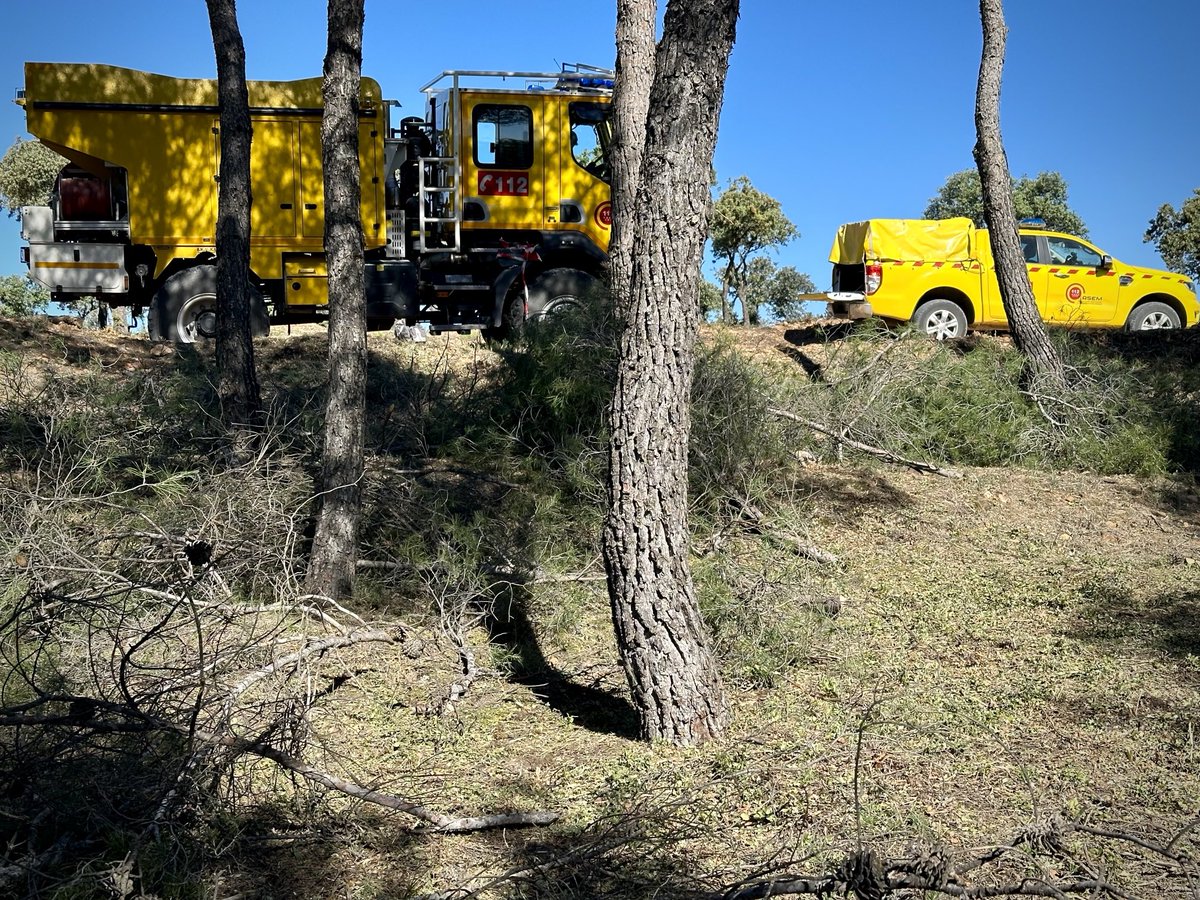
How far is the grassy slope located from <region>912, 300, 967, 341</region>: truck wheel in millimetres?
6701

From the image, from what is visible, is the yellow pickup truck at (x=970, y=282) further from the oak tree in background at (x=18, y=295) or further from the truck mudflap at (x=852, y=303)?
the oak tree in background at (x=18, y=295)

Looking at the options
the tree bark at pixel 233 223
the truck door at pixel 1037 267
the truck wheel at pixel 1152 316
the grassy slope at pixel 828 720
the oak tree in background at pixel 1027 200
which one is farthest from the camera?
the oak tree in background at pixel 1027 200

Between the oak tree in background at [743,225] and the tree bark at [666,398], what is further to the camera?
the oak tree in background at [743,225]

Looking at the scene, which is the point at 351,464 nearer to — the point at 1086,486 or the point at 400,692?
the point at 400,692

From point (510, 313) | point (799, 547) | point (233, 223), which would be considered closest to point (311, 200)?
point (510, 313)

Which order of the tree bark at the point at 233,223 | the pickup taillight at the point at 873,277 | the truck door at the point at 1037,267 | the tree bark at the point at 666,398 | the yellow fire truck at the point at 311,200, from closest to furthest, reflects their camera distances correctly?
the tree bark at the point at 666,398, the tree bark at the point at 233,223, the yellow fire truck at the point at 311,200, the pickup taillight at the point at 873,277, the truck door at the point at 1037,267

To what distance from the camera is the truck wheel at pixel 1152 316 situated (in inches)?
662

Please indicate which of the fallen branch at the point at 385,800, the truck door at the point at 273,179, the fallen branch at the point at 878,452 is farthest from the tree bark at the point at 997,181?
the fallen branch at the point at 385,800

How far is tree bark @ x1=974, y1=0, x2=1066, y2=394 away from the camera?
12.4m

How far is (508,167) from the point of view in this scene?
1434 cm

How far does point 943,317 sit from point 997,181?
356 cm

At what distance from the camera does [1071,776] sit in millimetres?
5004

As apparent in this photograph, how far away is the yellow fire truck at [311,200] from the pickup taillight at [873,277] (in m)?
3.64

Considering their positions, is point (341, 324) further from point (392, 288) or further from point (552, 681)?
point (392, 288)
